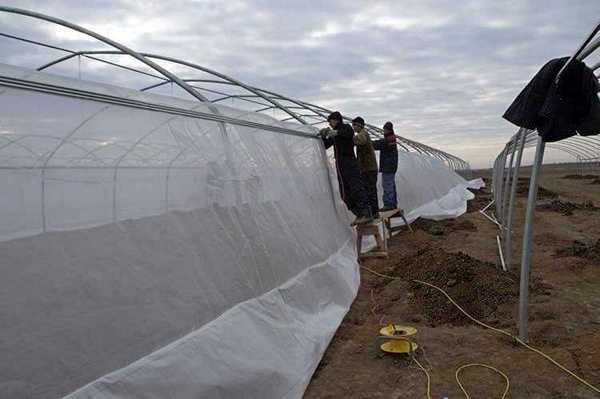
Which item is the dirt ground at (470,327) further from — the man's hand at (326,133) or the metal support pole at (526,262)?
the man's hand at (326,133)

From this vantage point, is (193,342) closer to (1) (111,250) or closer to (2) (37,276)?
(1) (111,250)

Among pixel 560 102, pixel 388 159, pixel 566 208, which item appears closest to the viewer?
pixel 560 102

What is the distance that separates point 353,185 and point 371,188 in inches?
35.1

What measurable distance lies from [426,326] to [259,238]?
2096 mm

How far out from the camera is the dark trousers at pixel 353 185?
7867mm

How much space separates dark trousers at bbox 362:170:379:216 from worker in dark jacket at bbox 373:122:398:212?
123 cm

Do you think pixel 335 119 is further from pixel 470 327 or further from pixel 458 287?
pixel 470 327

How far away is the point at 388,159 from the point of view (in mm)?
9812

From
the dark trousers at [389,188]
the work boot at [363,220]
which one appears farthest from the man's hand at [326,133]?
the dark trousers at [389,188]

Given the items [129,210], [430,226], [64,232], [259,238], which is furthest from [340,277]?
[430,226]

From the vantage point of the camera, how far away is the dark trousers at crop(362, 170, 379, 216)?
8477 mm

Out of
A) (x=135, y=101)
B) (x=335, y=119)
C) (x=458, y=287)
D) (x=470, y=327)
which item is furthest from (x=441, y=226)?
(x=135, y=101)

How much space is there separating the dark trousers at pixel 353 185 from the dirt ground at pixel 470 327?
3.56 feet

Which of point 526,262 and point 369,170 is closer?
point 526,262
